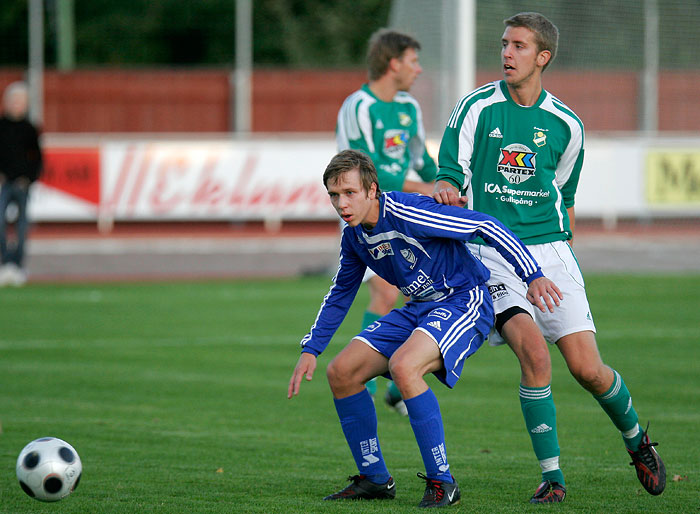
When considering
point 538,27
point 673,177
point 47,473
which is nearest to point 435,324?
point 538,27

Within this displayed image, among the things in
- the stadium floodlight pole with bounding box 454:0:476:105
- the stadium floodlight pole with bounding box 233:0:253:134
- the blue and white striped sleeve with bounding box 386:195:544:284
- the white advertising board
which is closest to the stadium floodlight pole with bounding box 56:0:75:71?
the stadium floodlight pole with bounding box 233:0:253:134

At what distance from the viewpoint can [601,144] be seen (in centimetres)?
2192

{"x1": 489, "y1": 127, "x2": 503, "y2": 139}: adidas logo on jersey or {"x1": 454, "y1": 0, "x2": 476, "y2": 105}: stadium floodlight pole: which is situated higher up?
{"x1": 454, "y1": 0, "x2": 476, "y2": 105}: stadium floodlight pole

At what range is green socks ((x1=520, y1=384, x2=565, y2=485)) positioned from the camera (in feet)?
16.6

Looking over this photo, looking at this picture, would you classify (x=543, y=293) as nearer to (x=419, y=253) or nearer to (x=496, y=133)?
(x=419, y=253)

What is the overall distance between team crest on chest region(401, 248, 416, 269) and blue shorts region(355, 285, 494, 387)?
0.71 feet

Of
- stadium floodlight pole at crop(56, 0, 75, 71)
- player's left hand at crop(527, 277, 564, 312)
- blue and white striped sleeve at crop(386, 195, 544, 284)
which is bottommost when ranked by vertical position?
player's left hand at crop(527, 277, 564, 312)

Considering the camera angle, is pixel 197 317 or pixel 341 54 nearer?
pixel 197 317

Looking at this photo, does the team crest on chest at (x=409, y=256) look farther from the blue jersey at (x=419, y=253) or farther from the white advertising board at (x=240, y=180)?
the white advertising board at (x=240, y=180)

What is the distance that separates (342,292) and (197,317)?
7100 mm

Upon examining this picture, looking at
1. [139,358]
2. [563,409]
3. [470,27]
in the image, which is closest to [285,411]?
[563,409]

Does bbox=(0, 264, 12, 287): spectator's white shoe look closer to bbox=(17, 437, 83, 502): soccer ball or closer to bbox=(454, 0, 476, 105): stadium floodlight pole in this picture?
bbox=(454, 0, 476, 105): stadium floodlight pole

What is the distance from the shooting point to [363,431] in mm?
5129

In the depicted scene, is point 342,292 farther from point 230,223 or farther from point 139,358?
point 230,223
